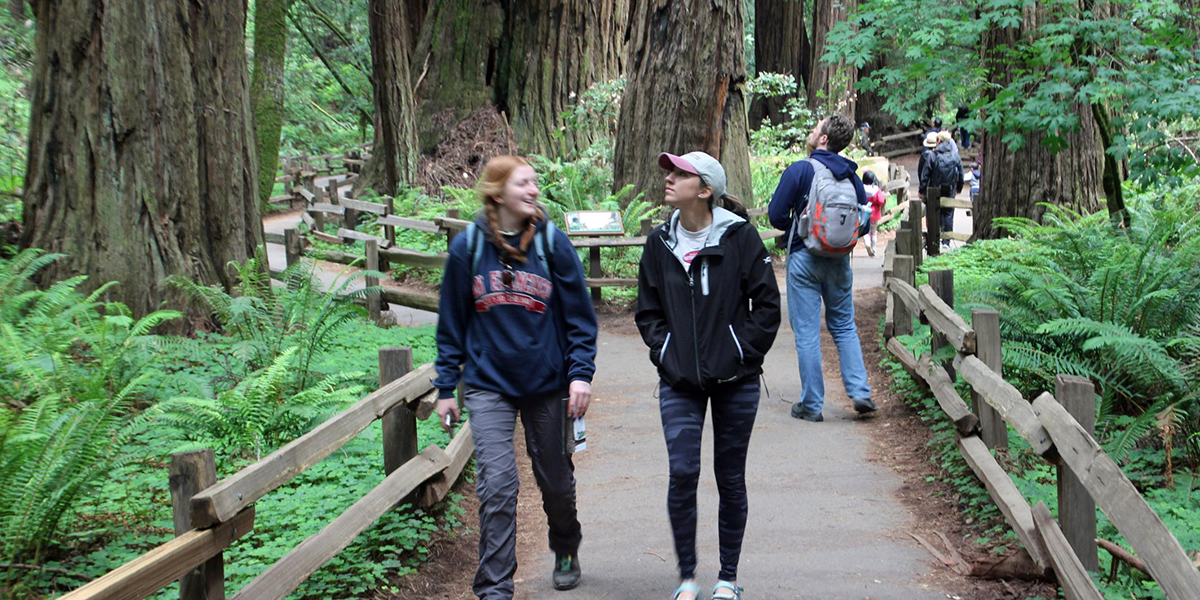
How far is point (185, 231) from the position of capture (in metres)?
9.02

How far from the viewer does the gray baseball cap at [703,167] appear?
4.45 meters

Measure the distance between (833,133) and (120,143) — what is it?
19.1 feet

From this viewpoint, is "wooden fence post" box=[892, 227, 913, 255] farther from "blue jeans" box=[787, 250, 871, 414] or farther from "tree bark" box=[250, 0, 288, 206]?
"tree bark" box=[250, 0, 288, 206]

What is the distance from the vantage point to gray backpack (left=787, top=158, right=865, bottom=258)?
7289mm

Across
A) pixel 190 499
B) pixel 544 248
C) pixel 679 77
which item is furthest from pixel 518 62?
pixel 190 499

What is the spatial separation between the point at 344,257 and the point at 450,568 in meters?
10.2

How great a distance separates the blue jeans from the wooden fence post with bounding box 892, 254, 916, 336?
4.03 ft

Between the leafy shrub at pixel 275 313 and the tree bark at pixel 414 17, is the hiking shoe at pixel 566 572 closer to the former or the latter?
the leafy shrub at pixel 275 313

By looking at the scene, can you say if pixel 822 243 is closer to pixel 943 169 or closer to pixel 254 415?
pixel 254 415

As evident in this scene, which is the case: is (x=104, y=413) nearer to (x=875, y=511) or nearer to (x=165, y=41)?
(x=875, y=511)

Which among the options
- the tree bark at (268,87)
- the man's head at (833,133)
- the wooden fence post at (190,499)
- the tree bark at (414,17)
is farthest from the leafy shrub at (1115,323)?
the tree bark at (414,17)

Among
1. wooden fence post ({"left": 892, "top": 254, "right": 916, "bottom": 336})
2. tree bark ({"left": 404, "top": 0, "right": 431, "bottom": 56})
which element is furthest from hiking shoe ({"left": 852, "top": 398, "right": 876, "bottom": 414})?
tree bark ({"left": 404, "top": 0, "right": 431, "bottom": 56})

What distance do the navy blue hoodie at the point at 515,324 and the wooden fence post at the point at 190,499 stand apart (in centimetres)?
108

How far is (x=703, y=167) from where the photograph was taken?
4.48m
